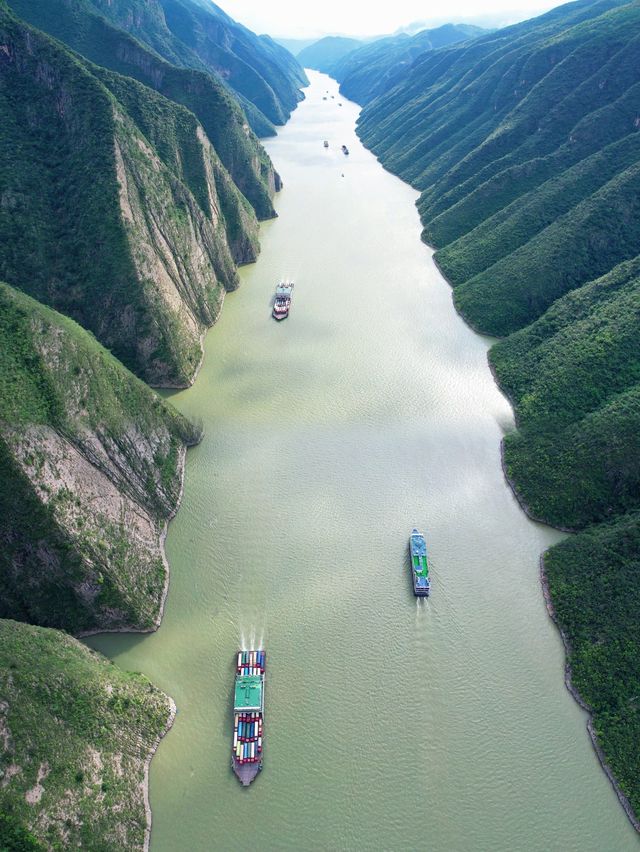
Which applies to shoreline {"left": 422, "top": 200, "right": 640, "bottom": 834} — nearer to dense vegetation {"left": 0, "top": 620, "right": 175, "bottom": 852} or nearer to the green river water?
the green river water

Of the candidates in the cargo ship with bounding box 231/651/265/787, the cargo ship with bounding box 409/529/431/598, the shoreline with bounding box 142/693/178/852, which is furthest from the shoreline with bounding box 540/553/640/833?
the shoreline with bounding box 142/693/178/852

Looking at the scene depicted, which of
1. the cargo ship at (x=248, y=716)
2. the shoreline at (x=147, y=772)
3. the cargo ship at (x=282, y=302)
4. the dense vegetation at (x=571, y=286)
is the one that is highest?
the dense vegetation at (x=571, y=286)

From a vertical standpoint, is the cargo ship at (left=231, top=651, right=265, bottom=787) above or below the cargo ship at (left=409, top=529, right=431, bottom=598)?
below

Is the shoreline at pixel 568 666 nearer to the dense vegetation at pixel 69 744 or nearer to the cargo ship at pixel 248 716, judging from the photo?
the cargo ship at pixel 248 716

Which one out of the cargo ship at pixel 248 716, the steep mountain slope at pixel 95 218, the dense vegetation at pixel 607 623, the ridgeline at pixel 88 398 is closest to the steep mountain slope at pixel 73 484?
the ridgeline at pixel 88 398

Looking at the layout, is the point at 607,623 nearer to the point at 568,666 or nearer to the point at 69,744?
the point at 568,666

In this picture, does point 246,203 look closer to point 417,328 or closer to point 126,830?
point 417,328
